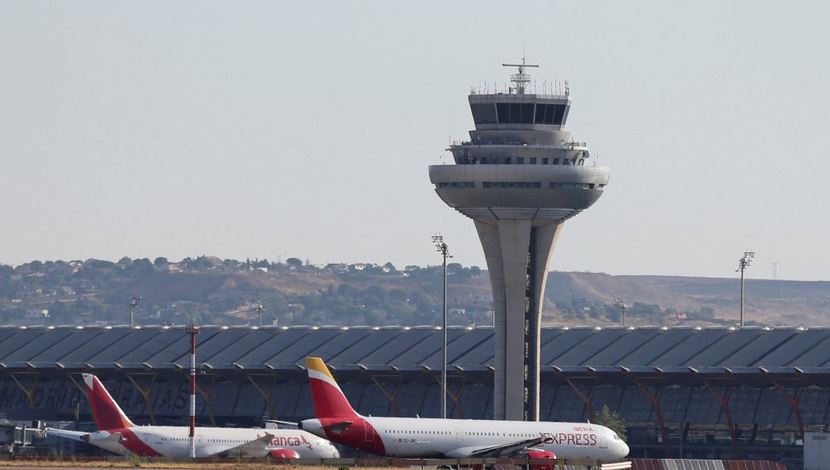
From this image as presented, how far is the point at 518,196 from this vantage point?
15500 cm

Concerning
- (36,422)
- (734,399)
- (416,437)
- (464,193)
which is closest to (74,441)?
(36,422)

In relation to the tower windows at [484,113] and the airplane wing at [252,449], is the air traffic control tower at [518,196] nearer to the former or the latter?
the tower windows at [484,113]

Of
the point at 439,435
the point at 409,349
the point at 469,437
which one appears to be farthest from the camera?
the point at 409,349

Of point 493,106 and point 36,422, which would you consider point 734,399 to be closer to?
point 493,106

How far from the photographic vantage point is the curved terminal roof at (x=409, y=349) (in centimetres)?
15438

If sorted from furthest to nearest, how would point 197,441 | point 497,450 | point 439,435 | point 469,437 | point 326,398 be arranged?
point 197,441
point 497,450
point 469,437
point 326,398
point 439,435

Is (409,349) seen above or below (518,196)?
below

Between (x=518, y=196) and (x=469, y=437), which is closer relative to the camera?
(x=469, y=437)

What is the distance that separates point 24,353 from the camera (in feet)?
596

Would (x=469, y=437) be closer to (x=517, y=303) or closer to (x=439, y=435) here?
(x=439, y=435)

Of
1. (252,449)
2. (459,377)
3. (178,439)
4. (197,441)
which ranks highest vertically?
(459,377)

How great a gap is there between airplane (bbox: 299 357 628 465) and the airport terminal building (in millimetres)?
27041

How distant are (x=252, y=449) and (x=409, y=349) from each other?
43.9 m

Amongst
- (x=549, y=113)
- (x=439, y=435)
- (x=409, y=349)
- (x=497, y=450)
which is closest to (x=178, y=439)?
(x=439, y=435)
